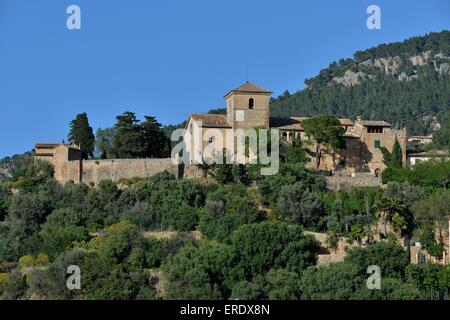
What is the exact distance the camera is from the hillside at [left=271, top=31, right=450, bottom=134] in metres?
108

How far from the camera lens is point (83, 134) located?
51.9 metres

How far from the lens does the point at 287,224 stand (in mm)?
41781

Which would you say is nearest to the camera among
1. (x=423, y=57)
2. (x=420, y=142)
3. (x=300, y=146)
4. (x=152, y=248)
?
(x=152, y=248)

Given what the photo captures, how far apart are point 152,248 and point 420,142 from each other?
3595 cm

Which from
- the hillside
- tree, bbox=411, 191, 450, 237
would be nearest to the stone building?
tree, bbox=411, 191, 450, 237

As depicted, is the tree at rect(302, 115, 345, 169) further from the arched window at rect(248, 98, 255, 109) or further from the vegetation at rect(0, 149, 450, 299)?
the vegetation at rect(0, 149, 450, 299)

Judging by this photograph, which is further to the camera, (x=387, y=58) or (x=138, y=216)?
(x=387, y=58)

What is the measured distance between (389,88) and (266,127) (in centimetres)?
7401

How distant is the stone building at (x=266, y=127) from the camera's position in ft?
159

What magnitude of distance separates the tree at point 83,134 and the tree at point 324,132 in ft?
36.5

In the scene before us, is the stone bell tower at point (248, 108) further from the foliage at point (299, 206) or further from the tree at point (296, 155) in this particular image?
the foliage at point (299, 206)
